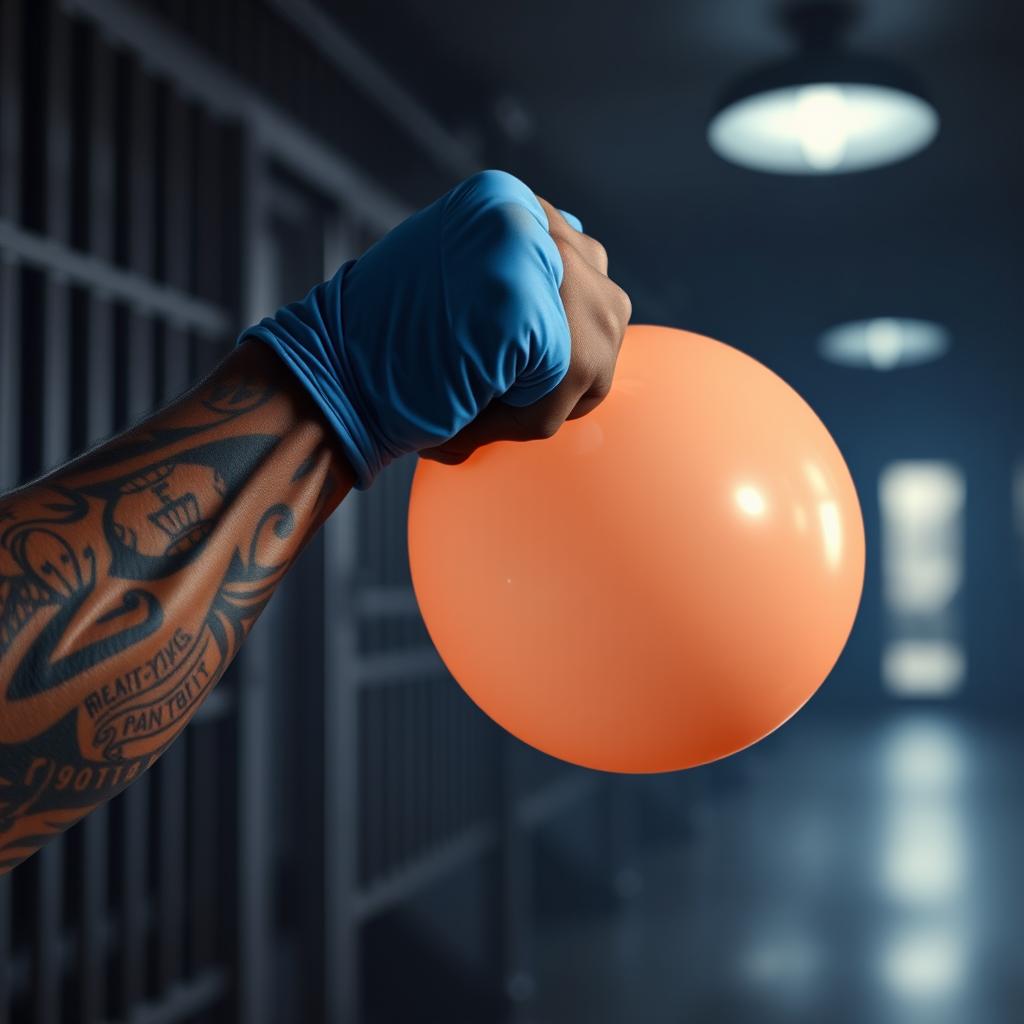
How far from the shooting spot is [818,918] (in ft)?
12.3

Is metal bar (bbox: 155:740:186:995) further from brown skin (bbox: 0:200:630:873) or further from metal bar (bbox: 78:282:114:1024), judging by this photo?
brown skin (bbox: 0:200:630:873)

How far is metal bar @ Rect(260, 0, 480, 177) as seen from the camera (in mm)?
2312

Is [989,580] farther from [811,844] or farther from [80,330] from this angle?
[80,330]

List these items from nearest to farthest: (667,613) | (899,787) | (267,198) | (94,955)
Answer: (667,613)
(94,955)
(267,198)
(899,787)

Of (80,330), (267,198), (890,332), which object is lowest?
(80,330)

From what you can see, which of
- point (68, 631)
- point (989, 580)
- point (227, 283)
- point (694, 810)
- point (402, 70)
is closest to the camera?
point (68, 631)

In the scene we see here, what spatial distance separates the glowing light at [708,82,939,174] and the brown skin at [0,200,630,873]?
2167mm

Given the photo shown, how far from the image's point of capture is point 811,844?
4809mm

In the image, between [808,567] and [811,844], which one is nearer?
[808,567]

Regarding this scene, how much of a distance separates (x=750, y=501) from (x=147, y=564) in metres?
0.42

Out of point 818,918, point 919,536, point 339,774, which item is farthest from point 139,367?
point 919,536

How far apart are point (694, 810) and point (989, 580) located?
552 cm

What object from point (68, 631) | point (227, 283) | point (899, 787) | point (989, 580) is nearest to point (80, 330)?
point (227, 283)

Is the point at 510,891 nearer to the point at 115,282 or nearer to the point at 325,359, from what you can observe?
the point at 115,282
